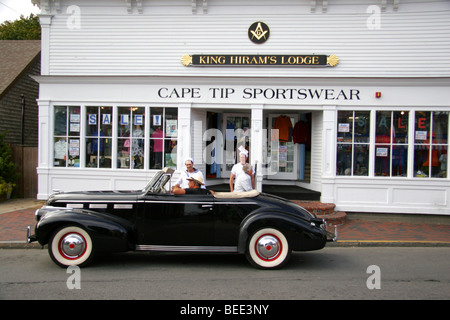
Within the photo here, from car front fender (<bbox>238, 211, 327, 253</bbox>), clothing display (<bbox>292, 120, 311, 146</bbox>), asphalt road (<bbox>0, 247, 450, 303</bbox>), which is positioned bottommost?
asphalt road (<bbox>0, 247, 450, 303</bbox>)

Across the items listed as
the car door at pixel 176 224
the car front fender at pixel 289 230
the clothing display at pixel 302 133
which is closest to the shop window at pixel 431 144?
the clothing display at pixel 302 133

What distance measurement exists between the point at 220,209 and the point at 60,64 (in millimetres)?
7761

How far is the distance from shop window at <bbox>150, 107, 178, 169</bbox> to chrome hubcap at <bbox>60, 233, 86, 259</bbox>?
5298 mm

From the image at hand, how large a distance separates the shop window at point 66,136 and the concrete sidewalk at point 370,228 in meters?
1.50

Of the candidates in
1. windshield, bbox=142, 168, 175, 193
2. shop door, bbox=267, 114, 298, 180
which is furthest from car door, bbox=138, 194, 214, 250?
shop door, bbox=267, 114, 298, 180

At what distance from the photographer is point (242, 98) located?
1109 cm

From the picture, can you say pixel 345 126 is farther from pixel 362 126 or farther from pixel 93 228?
pixel 93 228

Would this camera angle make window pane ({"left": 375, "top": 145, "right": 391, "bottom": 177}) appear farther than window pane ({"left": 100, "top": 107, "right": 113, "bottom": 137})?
No

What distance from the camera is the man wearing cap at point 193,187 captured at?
667cm

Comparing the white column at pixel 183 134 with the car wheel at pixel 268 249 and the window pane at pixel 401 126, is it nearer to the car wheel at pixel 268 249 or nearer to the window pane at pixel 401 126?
the car wheel at pixel 268 249

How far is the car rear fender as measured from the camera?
6180 millimetres

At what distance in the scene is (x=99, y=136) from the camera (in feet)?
38.2

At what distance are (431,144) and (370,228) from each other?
9.74 ft

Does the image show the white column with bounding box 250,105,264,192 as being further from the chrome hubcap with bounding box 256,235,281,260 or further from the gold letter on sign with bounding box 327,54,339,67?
the chrome hubcap with bounding box 256,235,281,260
